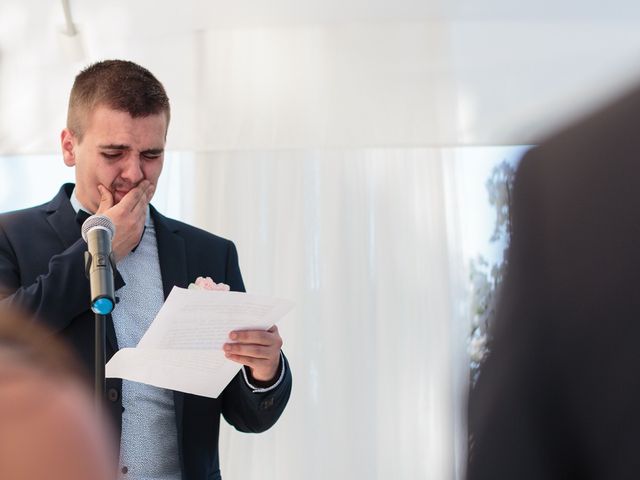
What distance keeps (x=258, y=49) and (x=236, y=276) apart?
1.88m

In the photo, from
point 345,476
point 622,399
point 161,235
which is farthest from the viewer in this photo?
point 345,476

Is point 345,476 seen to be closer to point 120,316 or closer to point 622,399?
point 120,316

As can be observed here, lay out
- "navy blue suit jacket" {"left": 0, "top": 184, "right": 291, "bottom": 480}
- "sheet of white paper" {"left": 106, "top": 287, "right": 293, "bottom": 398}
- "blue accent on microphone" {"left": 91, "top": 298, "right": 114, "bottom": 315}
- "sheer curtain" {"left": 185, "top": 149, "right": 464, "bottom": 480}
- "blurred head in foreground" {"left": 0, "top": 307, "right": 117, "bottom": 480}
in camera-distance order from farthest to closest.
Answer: "sheer curtain" {"left": 185, "top": 149, "right": 464, "bottom": 480} → "navy blue suit jacket" {"left": 0, "top": 184, "right": 291, "bottom": 480} → "sheet of white paper" {"left": 106, "top": 287, "right": 293, "bottom": 398} → "blue accent on microphone" {"left": 91, "top": 298, "right": 114, "bottom": 315} → "blurred head in foreground" {"left": 0, "top": 307, "right": 117, "bottom": 480}

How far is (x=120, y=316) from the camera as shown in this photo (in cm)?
203

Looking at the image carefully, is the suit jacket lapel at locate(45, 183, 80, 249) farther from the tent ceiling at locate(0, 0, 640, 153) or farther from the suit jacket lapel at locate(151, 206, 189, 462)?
the tent ceiling at locate(0, 0, 640, 153)

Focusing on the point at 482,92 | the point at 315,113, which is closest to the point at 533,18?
the point at 482,92

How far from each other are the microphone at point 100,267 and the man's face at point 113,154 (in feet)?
1.78

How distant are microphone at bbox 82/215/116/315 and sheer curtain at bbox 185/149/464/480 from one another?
2.25 metres

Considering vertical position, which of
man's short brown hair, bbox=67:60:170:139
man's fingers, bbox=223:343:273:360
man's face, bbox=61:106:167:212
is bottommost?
man's fingers, bbox=223:343:273:360

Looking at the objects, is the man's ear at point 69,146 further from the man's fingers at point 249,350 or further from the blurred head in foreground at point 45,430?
the blurred head in foreground at point 45,430

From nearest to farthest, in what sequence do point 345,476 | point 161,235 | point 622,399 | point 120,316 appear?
point 622,399 → point 120,316 → point 161,235 → point 345,476

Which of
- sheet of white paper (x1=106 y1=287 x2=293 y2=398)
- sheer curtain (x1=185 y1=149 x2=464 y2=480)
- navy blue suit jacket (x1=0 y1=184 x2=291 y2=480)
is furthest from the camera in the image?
sheer curtain (x1=185 y1=149 x2=464 y2=480)

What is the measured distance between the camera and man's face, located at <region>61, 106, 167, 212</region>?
2.15 meters

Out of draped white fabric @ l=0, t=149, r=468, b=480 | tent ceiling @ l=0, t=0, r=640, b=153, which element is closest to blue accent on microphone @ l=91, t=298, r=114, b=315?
draped white fabric @ l=0, t=149, r=468, b=480
